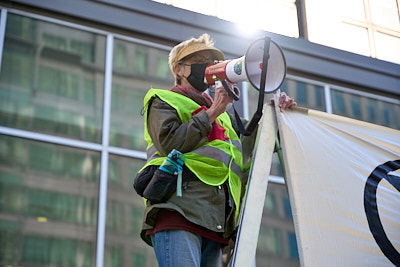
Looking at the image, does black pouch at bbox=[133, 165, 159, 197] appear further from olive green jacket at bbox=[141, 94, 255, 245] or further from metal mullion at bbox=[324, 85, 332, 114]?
metal mullion at bbox=[324, 85, 332, 114]

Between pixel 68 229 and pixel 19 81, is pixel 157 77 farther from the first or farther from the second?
pixel 68 229

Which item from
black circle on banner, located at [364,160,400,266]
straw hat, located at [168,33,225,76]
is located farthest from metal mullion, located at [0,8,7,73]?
black circle on banner, located at [364,160,400,266]

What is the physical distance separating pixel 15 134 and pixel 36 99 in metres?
0.43

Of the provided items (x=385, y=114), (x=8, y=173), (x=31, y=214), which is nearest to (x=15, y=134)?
(x=8, y=173)

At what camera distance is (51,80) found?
6598mm

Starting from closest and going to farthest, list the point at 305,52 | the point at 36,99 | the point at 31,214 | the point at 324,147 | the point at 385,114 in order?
the point at 324,147 → the point at 31,214 → the point at 36,99 → the point at 305,52 → the point at 385,114

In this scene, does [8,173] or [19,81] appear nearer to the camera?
[8,173]

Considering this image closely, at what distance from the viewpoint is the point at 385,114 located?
28.3 feet

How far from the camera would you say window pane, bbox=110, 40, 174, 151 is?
6.76 metres

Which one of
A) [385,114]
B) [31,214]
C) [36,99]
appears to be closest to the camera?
[31,214]

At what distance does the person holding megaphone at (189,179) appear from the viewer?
11.8 ft

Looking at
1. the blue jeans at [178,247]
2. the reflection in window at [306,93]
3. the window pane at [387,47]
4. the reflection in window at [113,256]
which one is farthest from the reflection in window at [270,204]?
the blue jeans at [178,247]

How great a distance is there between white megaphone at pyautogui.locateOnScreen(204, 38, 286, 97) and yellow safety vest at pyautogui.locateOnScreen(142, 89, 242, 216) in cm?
22

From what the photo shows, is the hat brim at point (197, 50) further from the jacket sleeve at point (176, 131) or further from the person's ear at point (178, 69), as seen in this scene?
the jacket sleeve at point (176, 131)
